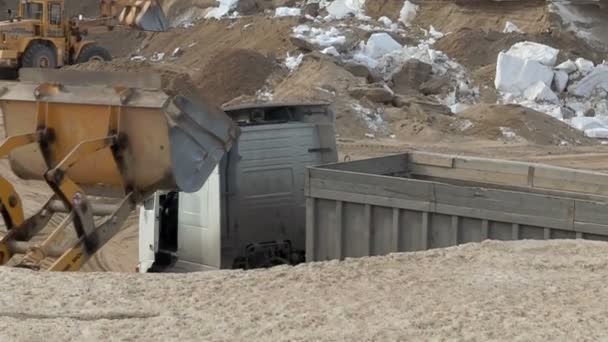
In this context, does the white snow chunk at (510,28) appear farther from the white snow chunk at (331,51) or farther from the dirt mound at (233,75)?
the dirt mound at (233,75)

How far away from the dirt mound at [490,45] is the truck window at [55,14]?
38.1 feet

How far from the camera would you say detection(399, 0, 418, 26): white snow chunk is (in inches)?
1475

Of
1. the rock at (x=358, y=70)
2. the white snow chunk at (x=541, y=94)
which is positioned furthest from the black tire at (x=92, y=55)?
the white snow chunk at (x=541, y=94)

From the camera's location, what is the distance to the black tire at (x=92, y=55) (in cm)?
3316

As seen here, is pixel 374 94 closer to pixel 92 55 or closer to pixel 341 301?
pixel 92 55

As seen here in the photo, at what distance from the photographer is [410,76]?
2698 cm

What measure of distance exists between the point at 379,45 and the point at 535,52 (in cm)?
430

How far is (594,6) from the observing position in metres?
35.9

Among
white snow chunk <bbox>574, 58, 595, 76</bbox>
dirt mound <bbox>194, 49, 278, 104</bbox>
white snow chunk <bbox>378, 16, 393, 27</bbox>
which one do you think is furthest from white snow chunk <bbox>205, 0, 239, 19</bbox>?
white snow chunk <bbox>574, 58, 595, 76</bbox>

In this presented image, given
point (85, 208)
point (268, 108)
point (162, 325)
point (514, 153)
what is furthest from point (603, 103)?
point (162, 325)

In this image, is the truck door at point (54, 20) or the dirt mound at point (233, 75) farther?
the truck door at point (54, 20)

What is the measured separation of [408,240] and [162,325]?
3.69 meters

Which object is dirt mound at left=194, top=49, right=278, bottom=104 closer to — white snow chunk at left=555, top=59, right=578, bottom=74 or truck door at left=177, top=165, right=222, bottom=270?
white snow chunk at left=555, top=59, right=578, bottom=74

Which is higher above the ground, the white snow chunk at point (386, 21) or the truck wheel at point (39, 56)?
the white snow chunk at point (386, 21)
